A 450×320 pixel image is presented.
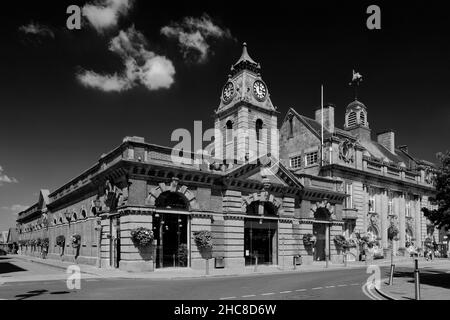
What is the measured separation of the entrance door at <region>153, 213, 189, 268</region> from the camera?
27.4 m

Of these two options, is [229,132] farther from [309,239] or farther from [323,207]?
[309,239]

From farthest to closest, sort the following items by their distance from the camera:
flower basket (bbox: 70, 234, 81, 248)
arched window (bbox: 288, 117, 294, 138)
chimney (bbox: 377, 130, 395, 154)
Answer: chimney (bbox: 377, 130, 395, 154), arched window (bbox: 288, 117, 294, 138), flower basket (bbox: 70, 234, 81, 248)

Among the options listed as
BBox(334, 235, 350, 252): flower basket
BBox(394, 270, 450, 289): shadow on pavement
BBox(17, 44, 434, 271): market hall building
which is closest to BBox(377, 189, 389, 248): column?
BBox(17, 44, 434, 271): market hall building

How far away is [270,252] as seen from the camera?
1347 inches

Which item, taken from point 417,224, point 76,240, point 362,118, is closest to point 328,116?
point 362,118

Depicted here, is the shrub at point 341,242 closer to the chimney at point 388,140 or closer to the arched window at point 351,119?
the arched window at point 351,119

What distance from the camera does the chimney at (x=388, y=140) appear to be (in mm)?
60656

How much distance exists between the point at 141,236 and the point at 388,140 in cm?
4660

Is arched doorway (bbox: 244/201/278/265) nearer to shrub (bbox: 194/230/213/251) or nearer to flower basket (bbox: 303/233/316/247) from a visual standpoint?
flower basket (bbox: 303/233/316/247)

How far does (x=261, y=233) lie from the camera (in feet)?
109

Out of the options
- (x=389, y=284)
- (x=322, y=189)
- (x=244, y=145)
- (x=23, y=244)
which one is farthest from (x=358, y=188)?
(x=23, y=244)

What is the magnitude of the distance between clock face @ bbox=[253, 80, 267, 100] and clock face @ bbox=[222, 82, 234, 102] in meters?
2.37

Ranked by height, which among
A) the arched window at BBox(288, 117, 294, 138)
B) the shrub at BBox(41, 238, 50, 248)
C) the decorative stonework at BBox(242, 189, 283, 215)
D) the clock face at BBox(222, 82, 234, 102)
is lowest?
the shrub at BBox(41, 238, 50, 248)

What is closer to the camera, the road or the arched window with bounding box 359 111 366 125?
the road
